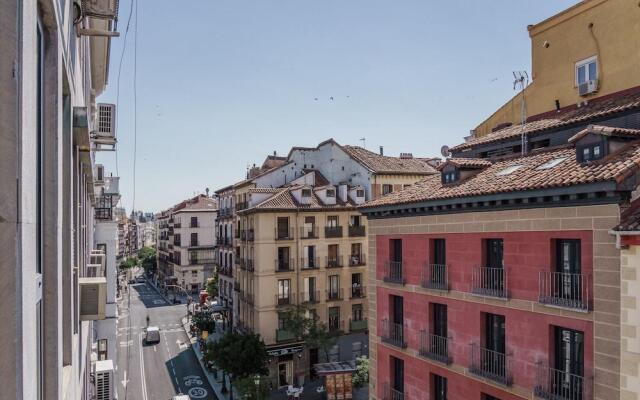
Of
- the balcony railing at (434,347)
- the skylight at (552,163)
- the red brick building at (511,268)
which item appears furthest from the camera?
the balcony railing at (434,347)

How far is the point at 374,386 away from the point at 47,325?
669 inches

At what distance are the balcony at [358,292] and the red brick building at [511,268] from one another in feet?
55.5

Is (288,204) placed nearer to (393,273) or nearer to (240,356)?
(240,356)

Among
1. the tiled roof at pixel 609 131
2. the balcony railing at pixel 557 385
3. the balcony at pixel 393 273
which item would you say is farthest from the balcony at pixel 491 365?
the tiled roof at pixel 609 131

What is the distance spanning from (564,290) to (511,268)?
1.69m

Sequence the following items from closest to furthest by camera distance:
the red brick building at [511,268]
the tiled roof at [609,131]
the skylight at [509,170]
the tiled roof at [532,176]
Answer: the tiled roof at [532,176] → the red brick building at [511,268] → the tiled roof at [609,131] → the skylight at [509,170]

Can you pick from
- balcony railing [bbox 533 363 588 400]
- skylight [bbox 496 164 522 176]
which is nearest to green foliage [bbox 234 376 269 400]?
balcony railing [bbox 533 363 588 400]

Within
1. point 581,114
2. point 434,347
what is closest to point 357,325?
point 434,347

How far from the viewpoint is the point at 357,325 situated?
3659 cm

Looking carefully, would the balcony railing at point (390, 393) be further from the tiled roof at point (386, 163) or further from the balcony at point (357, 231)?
the tiled roof at point (386, 163)

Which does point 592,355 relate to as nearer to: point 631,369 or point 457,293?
point 631,369

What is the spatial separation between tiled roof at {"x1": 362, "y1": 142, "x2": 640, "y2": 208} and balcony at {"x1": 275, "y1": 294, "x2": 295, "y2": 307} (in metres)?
16.8

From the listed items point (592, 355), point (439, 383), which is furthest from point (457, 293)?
point (592, 355)

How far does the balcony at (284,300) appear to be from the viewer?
34406 mm
